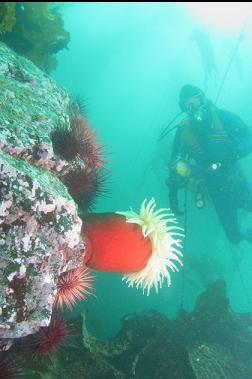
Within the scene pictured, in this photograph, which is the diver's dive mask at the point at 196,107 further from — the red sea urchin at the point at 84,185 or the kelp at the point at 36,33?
the red sea urchin at the point at 84,185

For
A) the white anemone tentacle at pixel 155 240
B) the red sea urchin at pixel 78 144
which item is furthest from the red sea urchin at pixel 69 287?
the red sea urchin at pixel 78 144

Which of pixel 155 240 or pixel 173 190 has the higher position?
pixel 173 190

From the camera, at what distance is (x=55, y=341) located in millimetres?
2910

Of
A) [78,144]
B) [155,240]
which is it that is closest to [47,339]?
[155,240]

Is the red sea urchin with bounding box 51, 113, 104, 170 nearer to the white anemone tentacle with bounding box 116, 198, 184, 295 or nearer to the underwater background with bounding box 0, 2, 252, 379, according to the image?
the underwater background with bounding box 0, 2, 252, 379

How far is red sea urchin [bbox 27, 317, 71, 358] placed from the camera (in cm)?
287

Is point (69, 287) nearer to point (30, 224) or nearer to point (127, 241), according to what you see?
point (127, 241)

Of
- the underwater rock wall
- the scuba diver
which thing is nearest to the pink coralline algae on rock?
the underwater rock wall

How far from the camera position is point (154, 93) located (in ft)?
235

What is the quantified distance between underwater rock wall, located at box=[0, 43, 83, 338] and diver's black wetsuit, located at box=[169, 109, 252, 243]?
7.10 meters

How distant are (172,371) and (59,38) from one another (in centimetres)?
882

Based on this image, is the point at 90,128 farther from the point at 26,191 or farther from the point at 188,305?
the point at 188,305

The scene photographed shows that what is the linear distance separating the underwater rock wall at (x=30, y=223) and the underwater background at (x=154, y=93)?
9.51 feet

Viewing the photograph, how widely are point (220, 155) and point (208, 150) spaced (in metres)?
0.42
